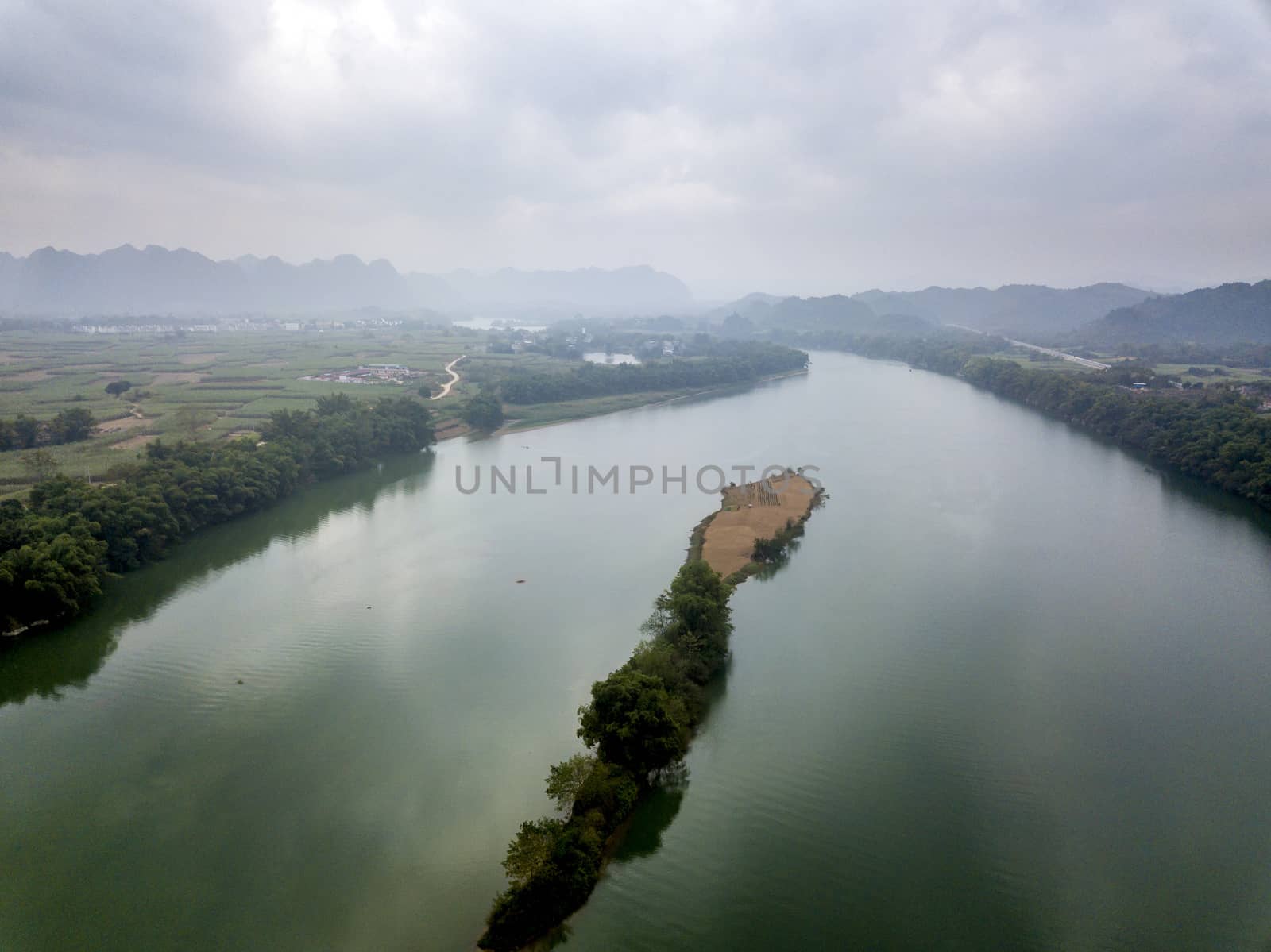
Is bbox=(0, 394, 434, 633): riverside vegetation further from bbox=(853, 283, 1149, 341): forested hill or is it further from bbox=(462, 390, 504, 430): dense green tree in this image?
bbox=(853, 283, 1149, 341): forested hill

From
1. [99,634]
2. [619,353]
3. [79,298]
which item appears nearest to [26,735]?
[99,634]

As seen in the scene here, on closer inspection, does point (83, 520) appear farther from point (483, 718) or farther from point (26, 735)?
point (483, 718)

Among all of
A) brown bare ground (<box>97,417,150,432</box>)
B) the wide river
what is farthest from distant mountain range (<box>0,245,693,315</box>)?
the wide river

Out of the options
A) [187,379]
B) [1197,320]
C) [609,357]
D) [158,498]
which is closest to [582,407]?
[158,498]

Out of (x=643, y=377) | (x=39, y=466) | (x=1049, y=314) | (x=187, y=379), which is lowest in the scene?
(x=39, y=466)

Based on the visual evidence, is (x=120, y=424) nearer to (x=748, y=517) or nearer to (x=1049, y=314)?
(x=748, y=517)
